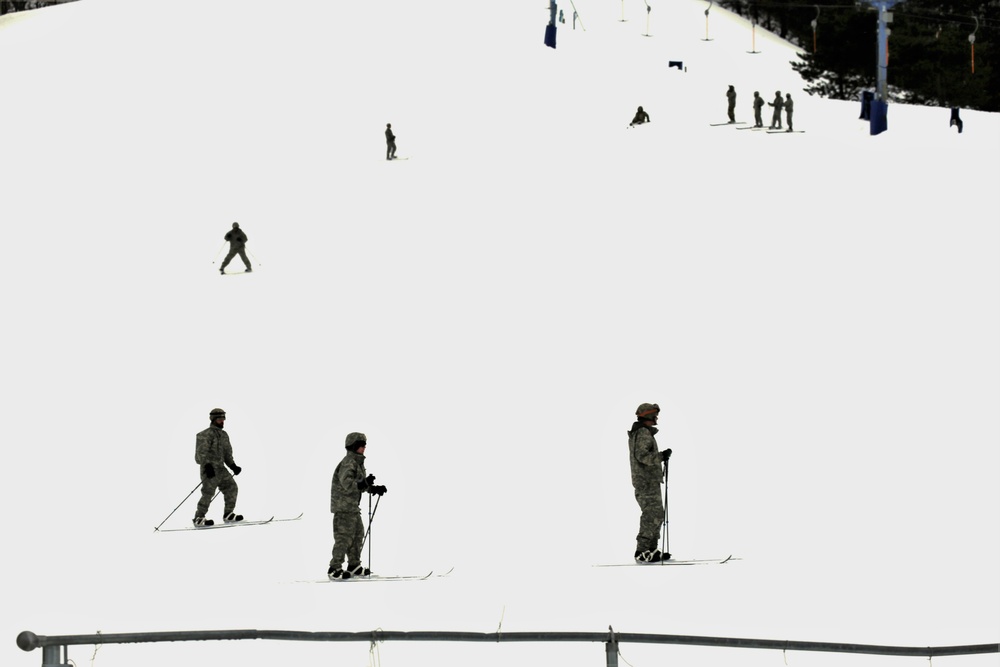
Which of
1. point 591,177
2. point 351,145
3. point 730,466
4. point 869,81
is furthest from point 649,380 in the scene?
point 869,81

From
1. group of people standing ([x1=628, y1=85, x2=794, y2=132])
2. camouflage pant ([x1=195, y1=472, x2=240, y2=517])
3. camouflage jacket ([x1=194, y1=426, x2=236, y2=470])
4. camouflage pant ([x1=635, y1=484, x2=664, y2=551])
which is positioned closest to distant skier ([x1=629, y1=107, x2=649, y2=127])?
group of people standing ([x1=628, y1=85, x2=794, y2=132])

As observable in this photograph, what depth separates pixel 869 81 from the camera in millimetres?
54781

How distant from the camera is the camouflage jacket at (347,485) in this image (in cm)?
1078

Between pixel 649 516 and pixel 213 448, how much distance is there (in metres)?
3.87

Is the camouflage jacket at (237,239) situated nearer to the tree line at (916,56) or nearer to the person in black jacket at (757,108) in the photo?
the person in black jacket at (757,108)

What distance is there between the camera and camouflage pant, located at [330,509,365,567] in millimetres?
10891

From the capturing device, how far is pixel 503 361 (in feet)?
60.1

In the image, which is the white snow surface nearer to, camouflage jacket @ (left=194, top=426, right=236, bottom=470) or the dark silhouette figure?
the dark silhouette figure

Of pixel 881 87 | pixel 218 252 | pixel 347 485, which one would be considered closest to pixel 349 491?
pixel 347 485

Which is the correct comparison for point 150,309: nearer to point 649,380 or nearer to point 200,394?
point 200,394

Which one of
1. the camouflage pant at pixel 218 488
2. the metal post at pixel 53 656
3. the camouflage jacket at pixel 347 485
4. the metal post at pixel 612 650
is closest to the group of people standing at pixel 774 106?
the camouflage pant at pixel 218 488

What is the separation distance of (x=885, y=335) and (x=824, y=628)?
32.0 feet

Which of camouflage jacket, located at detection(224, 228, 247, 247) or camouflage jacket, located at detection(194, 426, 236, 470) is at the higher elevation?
camouflage jacket, located at detection(224, 228, 247, 247)

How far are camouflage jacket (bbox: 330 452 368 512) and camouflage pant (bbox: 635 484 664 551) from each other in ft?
6.39
